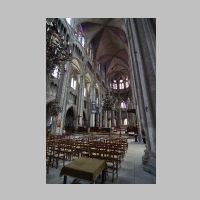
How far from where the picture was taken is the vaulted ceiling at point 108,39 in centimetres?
2461

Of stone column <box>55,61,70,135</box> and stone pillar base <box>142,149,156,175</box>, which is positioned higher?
stone column <box>55,61,70,135</box>

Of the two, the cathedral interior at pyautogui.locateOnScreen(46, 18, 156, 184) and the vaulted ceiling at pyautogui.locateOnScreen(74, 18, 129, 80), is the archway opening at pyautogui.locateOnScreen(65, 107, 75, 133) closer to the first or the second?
the cathedral interior at pyautogui.locateOnScreen(46, 18, 156, 184)

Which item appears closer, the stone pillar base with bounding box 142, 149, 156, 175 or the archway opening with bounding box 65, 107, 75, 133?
the stone pillar base with bounding box 142, 149, 156, 175

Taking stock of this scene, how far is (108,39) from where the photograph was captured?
3112 cm

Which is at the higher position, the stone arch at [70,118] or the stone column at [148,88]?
the stone column at [148,88]

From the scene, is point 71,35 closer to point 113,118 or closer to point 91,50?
point 91,50

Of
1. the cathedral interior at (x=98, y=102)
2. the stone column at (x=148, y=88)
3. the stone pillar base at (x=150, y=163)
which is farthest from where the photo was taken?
the stone column at (x=148, y=88)

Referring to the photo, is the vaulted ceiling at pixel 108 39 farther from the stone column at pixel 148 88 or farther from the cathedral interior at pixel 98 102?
the stone column at pixel 148 88

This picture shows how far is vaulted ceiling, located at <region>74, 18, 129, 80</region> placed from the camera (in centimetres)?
2461

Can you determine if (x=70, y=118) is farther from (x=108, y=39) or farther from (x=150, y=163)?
(x=108, y=39)

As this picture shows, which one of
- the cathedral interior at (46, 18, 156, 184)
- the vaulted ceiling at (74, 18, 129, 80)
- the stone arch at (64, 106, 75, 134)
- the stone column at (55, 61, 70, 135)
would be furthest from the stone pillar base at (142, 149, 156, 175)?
the vaulted ceiling at (74, 18, 129, 80)

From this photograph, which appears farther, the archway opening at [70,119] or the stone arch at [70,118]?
the stone arch at [70,118]

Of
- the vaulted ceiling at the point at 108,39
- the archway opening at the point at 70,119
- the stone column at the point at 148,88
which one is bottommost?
the archway opening at the point at 70,119

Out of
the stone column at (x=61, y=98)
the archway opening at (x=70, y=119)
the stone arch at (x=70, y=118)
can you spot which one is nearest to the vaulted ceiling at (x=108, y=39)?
the stone column at (x=61, y=98)
